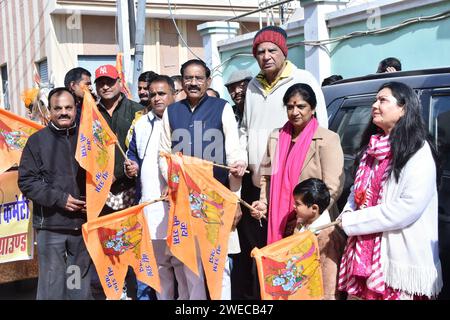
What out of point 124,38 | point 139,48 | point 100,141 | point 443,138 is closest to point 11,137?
point 100,141

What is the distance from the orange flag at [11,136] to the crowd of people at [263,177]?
0.57m

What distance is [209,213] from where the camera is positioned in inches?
165

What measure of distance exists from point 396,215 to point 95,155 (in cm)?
230

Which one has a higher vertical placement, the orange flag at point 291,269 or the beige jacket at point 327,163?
the beige jacket at point 327,163

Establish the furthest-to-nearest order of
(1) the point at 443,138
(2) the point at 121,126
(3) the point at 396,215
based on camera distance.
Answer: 1. (2) the point at 121,126
2. (1) the point at 443,138
3. (3) the point at 396,215

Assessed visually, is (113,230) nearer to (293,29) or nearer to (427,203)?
(427,203)

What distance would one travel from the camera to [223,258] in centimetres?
418

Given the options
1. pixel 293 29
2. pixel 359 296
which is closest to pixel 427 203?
pixel 359 296

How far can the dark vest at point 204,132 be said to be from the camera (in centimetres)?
445

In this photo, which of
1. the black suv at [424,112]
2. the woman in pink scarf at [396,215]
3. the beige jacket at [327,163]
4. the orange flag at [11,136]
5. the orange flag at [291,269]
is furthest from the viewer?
the orange flag at [11,136]

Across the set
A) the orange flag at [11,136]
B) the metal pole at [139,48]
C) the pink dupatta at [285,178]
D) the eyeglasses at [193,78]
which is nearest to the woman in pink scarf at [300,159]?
the pink dupatta at [285,178]

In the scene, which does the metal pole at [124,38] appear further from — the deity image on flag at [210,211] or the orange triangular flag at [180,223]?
the deity image on flag at [210,211]

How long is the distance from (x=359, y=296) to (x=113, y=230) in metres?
1.79

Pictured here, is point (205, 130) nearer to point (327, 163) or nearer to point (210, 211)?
point (210, 211)
